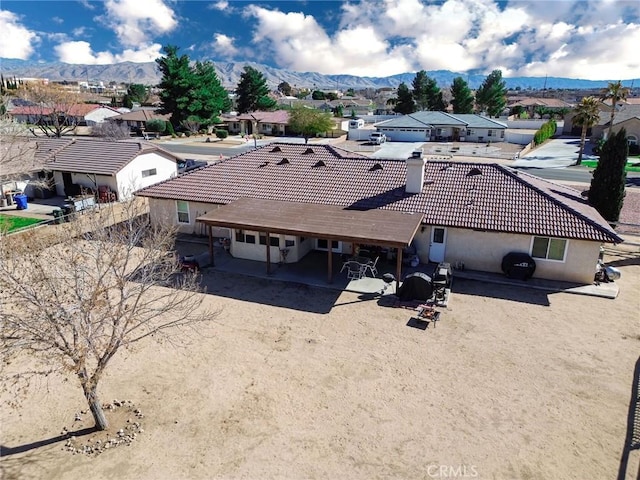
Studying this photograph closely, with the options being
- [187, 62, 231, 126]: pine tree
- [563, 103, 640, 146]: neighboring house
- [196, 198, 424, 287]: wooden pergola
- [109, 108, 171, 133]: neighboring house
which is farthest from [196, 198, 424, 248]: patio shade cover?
[109, 108, 171, 133]: neighboring house

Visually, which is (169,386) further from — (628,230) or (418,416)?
(628,230)

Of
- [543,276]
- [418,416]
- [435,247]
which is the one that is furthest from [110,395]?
[543,276]

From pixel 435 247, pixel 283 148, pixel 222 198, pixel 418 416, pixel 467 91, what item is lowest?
pixel 418 416

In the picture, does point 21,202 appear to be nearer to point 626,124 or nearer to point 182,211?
point 182,211

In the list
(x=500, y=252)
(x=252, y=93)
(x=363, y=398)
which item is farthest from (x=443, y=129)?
(x=363, y=398)

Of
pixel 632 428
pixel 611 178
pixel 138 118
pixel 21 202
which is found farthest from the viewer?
pixel 138 118

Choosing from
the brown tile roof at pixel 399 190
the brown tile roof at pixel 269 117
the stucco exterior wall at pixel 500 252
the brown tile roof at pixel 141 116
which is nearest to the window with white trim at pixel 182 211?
the brown tile roof at pixel 399 190

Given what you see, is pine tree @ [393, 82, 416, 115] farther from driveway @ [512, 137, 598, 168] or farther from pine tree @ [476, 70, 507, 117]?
driveway @ [512, 137, 598, 168]

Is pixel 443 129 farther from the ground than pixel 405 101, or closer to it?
closer to it
